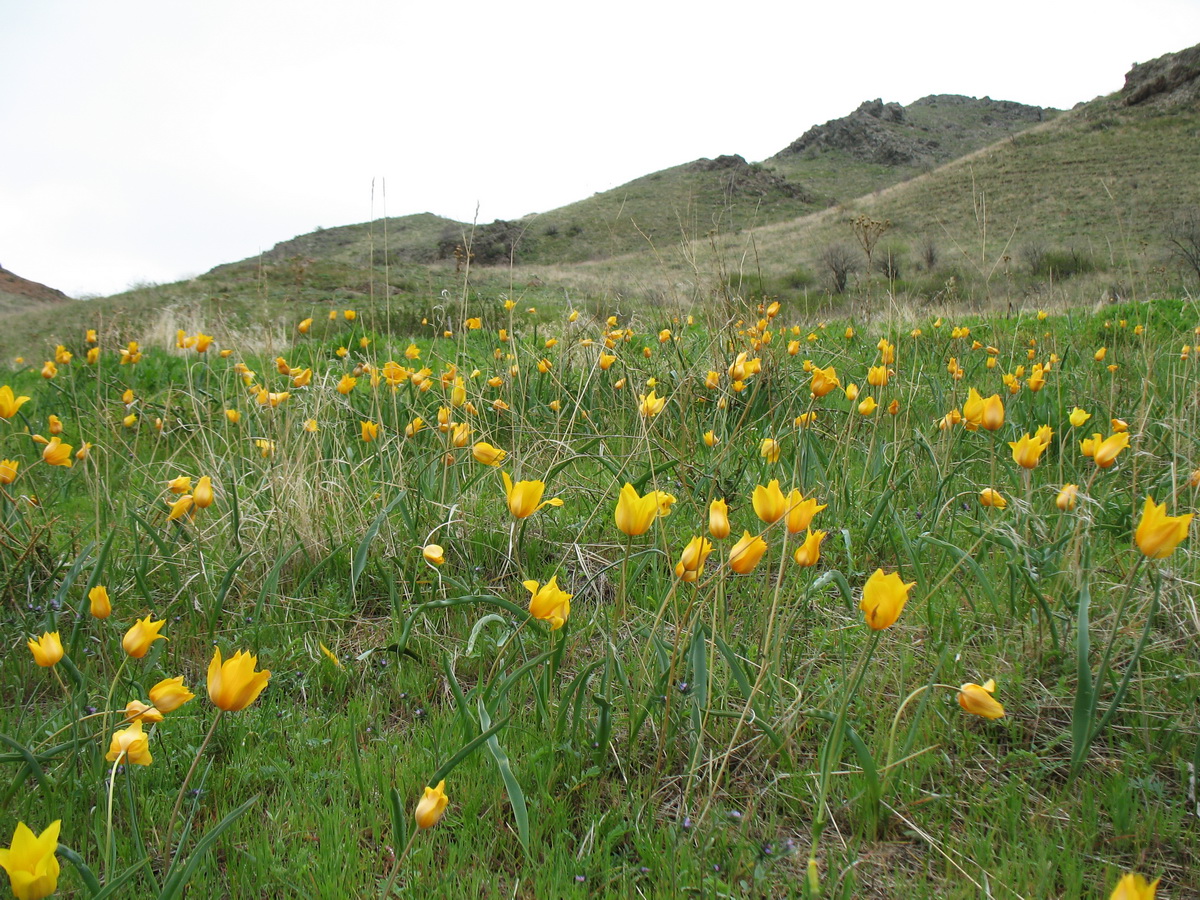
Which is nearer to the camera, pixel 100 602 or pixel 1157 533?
pixel 1157 533

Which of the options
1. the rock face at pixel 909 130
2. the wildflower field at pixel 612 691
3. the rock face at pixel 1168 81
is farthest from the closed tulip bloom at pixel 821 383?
the rock face at pixel 909 130

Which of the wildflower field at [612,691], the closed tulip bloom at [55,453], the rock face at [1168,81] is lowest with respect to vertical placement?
the wildflower field at [612,691]

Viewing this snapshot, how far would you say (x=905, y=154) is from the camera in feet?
182

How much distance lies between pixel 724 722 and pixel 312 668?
1.06 m

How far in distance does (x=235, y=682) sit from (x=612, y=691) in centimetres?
91

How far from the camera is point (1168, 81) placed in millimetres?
31812

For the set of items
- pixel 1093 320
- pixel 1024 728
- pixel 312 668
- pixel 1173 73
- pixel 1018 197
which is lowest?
pixel 1024 728

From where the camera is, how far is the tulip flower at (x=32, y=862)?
0.76 m

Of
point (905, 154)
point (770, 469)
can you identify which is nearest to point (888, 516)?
point (770, 469)


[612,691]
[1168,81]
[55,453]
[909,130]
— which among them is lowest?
[612,691]

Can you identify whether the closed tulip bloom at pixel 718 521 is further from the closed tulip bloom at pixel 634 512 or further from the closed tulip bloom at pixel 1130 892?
the closed tulip bloom at pixel 1130 892

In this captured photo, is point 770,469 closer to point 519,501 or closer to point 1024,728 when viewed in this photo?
point 1024,728

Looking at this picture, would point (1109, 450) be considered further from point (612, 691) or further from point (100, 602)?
point (100, 602)

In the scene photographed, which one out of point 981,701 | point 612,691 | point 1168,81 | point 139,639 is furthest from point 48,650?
point 1168,81
